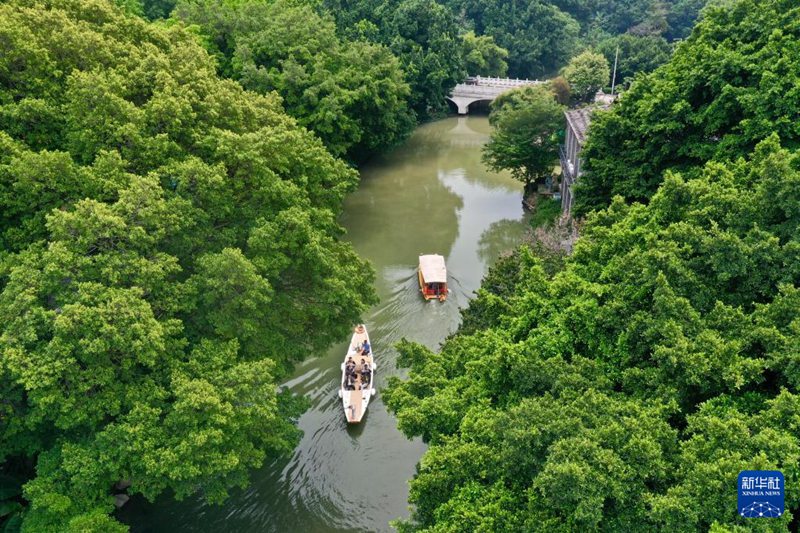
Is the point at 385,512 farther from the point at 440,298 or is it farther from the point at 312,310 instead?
the point at 440,298

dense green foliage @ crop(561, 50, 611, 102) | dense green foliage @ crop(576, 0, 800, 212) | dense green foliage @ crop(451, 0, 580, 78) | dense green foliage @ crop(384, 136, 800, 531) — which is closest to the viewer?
dense green foliage @ crop(384, 136, 800, 531)

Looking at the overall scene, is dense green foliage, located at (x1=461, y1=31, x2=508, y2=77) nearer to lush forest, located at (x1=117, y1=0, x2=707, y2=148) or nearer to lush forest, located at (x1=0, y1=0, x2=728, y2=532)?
lush forest, located at (x1=117, y1=0, x2=707, y2=148)

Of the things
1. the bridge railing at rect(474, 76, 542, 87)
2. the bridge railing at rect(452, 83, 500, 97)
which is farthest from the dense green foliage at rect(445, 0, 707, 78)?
the bridge railing at rect(452, 83, 500, 97)

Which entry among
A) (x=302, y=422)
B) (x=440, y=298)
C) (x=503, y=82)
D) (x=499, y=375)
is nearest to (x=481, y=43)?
(x=503, y=82)

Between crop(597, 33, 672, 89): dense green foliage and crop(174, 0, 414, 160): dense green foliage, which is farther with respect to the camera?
crop(597, 33, 672, 89): dense green foliage

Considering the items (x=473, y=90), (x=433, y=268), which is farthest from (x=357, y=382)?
(x=473, y=90)

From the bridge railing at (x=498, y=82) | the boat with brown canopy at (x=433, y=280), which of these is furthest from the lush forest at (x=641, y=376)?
the bridge railing at (x=498, y=82)

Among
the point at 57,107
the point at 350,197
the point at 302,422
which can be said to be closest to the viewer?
the point at 57,107
